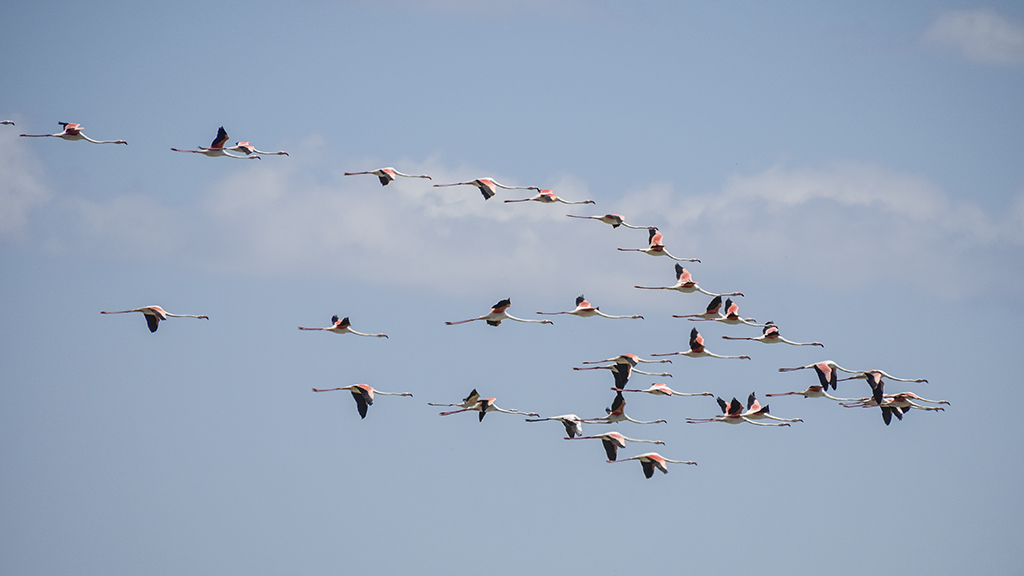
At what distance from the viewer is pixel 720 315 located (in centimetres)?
5959

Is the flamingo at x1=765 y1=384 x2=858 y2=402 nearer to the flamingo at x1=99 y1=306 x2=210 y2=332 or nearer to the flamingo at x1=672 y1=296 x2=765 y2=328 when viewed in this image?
the flamingo at x1=672 y1=296 x2=765 y2=328

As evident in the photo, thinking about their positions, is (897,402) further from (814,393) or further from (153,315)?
(153,315)

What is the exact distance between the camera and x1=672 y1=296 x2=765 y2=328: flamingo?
58.1 m

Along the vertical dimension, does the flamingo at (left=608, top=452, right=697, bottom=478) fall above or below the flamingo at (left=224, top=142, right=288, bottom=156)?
below

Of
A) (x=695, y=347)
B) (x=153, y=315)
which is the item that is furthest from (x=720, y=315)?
(x=153, y=315)

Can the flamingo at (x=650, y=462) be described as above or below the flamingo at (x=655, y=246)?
below

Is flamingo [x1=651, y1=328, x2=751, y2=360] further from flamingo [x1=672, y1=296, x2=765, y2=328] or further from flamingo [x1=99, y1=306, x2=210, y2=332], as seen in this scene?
flamingo [x1=99, y1=306, x2=210, y2=332]

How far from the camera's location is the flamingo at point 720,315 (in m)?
58.1

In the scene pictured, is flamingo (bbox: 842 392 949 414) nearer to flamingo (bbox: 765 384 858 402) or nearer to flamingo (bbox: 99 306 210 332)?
flamingo (bbox: 765 384 858 402)

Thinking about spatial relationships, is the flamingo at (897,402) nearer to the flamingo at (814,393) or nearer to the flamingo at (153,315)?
the flamingo at (814,393)

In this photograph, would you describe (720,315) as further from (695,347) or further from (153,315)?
(153,315)

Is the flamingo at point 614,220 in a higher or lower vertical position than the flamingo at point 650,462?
higher

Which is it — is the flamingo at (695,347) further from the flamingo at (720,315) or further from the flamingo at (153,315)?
the flamingo at (153,315)

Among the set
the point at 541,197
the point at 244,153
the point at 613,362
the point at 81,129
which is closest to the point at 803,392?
the point at 613,362
